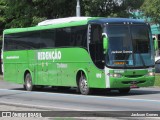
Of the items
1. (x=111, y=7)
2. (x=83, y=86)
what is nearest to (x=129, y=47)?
(x=83, y=86)

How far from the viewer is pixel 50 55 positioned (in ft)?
79.7

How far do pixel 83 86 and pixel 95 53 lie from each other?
1.63 metres

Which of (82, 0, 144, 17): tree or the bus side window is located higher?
(82, 0, 144, 17): tree

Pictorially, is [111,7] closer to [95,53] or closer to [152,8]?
[152,8]

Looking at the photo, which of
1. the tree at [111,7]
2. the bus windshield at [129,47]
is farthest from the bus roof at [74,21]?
the tree at [111,7]

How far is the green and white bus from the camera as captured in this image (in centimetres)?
2081

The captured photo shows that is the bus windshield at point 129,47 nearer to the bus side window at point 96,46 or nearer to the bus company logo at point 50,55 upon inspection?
the bus side window at point 96,46

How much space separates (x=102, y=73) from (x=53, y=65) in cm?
385

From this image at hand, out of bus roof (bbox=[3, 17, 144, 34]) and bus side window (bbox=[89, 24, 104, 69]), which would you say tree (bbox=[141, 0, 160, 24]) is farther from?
bus side window (bbox=[89, 24, 104, 69])

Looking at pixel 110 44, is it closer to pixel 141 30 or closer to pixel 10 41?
pixel 141 30

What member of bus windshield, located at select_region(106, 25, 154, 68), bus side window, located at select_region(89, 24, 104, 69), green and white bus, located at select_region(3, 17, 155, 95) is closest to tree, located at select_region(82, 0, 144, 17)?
green and white bus, located at select_region(3, 17, 155, 95)

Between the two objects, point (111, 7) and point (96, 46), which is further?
point (111, 7)

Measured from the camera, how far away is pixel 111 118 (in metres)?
13.0

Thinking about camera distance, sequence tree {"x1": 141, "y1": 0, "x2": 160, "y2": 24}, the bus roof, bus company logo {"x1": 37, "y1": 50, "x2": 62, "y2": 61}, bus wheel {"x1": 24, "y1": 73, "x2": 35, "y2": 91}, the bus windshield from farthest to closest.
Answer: tree {"x1": 141, "y1": 0, "x2": 160, "y2": 24} → bus wheel {"x1": 24, "y1": 73, "x2": 35, "y2": 91} → bus company logo {"x1": 37, "y1": 50, "x2": 62, "y2": 61} → the bus roof → the bus windshield
